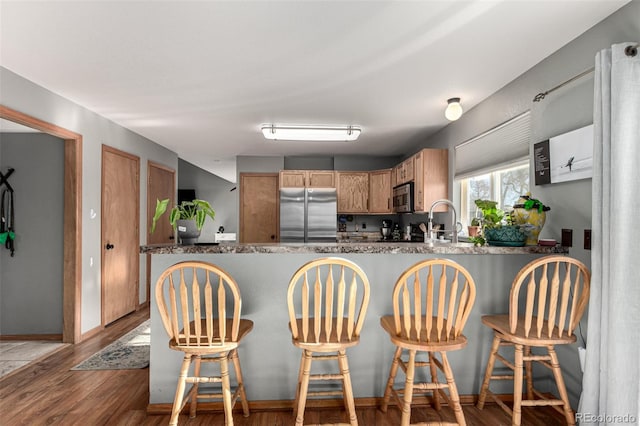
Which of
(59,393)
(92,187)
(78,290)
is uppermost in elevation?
(92,187)

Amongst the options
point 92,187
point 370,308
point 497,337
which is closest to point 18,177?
point 92,187

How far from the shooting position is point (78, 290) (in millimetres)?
3502

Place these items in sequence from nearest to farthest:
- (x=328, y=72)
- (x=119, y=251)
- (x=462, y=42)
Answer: (x=462, y=42)
(x=328, y=72)
(x=119, y=251)

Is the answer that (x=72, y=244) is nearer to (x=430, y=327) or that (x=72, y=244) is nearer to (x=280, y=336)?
A: (x=280, y=336)

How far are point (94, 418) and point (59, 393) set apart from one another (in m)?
0.56

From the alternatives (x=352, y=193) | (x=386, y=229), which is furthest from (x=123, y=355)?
(x=386, y=229)

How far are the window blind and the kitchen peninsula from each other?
1.02m

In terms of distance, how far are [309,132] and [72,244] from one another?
9.23ft

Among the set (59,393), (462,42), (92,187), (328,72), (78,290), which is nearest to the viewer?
(462,42)

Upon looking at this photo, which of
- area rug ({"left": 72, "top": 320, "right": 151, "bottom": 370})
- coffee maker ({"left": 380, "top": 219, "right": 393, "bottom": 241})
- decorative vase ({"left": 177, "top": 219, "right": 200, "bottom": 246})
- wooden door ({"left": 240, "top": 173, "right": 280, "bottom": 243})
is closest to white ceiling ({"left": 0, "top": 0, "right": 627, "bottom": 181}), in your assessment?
decorative vase ({"left": 177, "top": 219, "right": 200, "bottom": 246})

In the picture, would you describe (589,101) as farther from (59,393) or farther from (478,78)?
(59,393)

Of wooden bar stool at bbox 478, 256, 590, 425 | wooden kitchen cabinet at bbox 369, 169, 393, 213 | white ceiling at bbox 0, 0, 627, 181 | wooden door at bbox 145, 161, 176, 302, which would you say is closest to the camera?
wooden bar stool at bbox 478, 256, 590, 425

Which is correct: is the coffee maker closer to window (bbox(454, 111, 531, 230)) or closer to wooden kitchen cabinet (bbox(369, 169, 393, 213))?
wooden kitchen cabinet (bbox(369, 169, 393, 213))

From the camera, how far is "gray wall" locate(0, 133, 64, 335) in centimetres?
364
